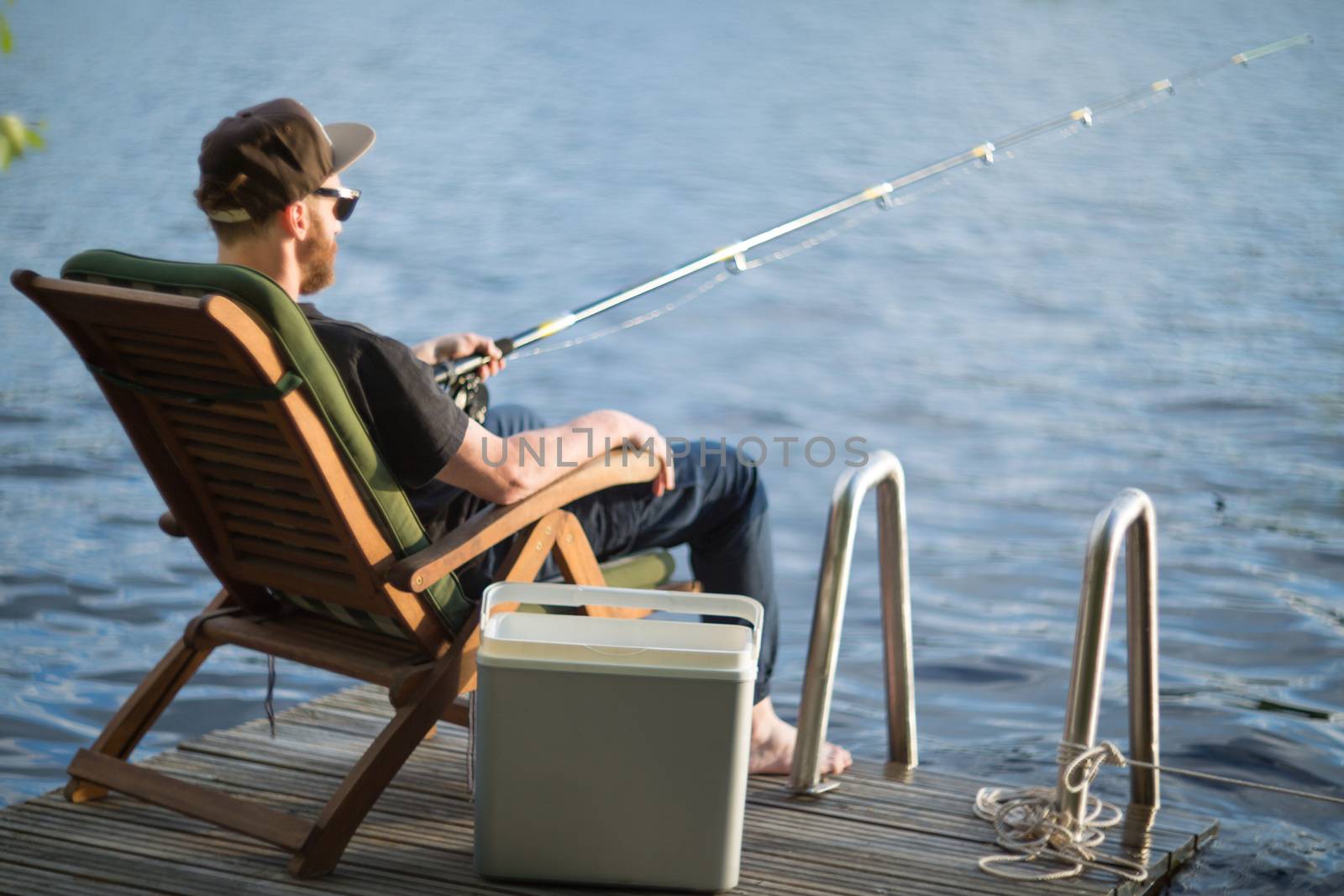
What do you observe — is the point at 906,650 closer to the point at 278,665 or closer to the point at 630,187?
the point at 278,665

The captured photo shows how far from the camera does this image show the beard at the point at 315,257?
2.37 meters

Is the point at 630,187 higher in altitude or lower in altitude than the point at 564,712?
higher

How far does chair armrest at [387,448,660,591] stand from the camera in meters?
2.20

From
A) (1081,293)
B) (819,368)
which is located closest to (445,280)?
(819,368)

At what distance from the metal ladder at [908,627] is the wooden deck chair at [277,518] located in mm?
327

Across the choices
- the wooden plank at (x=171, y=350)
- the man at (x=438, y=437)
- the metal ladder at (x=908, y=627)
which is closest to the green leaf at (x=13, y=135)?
the wooden plank at (x=171, y=350)

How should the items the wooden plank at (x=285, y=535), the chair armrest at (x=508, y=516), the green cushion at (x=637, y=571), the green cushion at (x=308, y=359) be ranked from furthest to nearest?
the green cushion at (x=637, y=571) < the wooden plank at (x=285, y=535) < the chair armrest at (x=508, y=516) < the green cushion at (x=308, y=359)

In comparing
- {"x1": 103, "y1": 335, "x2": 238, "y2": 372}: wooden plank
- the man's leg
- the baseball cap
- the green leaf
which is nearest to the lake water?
the man's leg

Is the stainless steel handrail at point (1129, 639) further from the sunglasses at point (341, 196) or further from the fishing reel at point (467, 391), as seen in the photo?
the sunglasses at point (341, 196)

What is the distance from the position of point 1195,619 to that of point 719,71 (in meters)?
17.4

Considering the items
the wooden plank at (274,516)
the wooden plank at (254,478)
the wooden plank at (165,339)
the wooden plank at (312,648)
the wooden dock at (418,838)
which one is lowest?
the wooden dock at (418,838)

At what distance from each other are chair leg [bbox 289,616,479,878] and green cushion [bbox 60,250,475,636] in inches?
2.1

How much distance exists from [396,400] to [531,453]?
0.22 meters

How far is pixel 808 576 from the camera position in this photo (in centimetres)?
517
